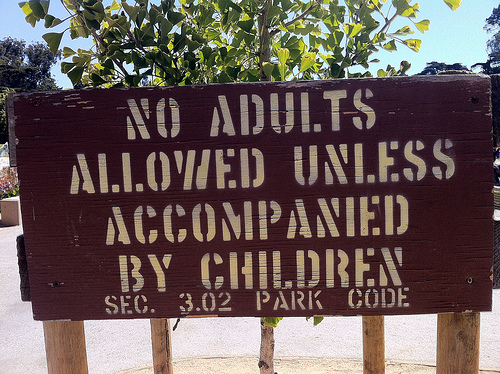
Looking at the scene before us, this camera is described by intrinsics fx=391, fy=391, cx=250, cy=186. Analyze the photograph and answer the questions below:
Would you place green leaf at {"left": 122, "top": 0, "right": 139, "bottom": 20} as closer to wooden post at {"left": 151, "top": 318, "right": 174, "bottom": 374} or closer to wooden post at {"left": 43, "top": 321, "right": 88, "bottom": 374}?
wooden post at {"left": 43, "top": 321, "right": 88, "bottom": 374}

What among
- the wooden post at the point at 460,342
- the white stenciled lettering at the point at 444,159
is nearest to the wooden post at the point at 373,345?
the wooden post at the point at 460,342

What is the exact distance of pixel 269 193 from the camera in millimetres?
1277

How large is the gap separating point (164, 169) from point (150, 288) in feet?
1.36

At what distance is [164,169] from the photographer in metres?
1.29

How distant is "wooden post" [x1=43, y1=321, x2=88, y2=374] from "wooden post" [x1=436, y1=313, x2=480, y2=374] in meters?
1.37

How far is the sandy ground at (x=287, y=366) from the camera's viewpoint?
3.52 metres

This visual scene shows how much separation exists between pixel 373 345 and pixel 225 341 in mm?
2392

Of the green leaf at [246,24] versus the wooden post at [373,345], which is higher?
the green leaf at [246,24]

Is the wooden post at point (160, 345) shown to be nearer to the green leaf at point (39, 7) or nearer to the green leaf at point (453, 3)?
the green leaf at point (39, 7)

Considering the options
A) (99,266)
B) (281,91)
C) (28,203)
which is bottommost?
(99,266)

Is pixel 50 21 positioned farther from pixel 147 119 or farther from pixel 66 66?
pixel 147 119

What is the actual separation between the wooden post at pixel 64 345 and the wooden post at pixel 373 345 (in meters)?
1.45

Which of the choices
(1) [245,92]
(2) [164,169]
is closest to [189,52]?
(1) [245,92]

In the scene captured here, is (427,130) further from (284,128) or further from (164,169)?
(164,169)
